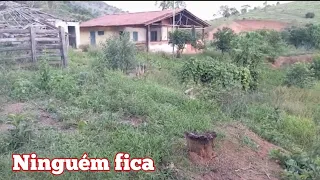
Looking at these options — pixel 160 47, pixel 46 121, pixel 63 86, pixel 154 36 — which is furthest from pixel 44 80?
pixel 154 36

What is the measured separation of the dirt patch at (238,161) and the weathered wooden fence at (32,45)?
251 inches

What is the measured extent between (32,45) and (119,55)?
2696 mm

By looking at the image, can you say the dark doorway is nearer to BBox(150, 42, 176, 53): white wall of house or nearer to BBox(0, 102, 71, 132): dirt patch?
BBox(150, 42, 176, 53): white wall of house

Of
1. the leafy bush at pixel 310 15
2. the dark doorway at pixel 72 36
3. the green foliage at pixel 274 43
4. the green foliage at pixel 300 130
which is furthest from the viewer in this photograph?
the leafy bush at pixel 310 15

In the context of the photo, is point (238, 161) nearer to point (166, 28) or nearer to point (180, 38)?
point (180, 38)

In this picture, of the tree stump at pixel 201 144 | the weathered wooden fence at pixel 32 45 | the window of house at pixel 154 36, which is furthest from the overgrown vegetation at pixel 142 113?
the window of house at pixel 154 36

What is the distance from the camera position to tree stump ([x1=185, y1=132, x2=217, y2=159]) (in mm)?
5066

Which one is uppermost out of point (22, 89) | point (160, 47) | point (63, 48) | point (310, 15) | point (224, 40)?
point (310, 15)

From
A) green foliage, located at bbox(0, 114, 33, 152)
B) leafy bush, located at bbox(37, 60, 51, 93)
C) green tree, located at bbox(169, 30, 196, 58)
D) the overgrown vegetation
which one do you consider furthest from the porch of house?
green foliage, located at bbox(0, 114, 33, 152)

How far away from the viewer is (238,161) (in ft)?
17.6

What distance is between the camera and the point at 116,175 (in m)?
4.43

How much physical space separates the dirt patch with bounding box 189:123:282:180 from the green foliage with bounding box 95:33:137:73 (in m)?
5.59

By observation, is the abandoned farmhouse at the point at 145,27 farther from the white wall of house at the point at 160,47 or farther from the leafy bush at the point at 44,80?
the leafy bush at the point at 44,80

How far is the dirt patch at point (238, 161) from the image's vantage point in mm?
4926
